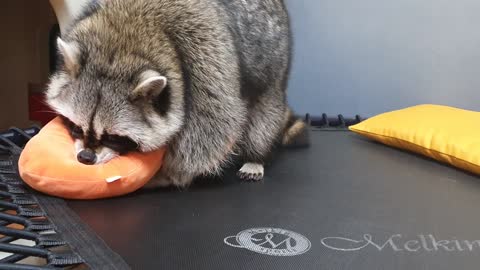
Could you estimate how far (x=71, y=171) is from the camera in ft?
Answer: 4.43

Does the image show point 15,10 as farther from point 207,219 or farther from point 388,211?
point 388,211

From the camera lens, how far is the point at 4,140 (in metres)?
1.86

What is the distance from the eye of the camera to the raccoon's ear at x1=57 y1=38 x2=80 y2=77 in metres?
1.40

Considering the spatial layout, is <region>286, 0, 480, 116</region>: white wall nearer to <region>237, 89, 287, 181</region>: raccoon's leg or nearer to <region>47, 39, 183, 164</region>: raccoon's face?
<region>237, 89, 287, 181</region>: raccoon's leg

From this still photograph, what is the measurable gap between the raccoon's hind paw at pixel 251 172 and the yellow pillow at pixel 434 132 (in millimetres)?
694

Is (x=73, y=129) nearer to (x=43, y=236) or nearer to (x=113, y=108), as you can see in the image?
(x=113, y=108)

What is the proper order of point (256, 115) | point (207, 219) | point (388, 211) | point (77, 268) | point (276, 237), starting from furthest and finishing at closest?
point (256, 115) < point (388, 211) < point (207, 219) < point (276, 237) < point (77, 268)

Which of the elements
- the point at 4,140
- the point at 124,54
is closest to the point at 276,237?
the point at 124,54

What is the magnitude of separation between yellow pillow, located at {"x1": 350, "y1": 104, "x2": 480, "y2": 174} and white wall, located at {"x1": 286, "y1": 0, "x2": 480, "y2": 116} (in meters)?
0.38

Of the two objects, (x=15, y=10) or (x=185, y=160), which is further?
(x=15, y=10)

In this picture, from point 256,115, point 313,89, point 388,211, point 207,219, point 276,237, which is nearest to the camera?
point 276,237

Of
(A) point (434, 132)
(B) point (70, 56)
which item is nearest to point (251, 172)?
(B) point (70, 56)

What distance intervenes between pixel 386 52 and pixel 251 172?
1.29 metres

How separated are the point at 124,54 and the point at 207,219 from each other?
494mm
